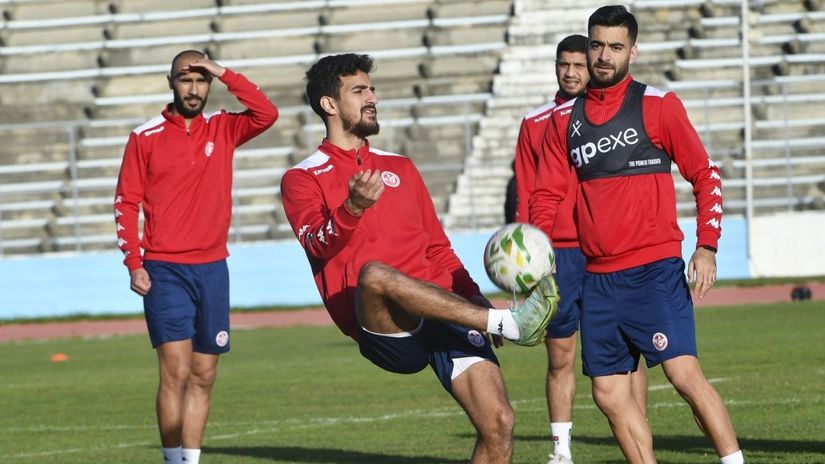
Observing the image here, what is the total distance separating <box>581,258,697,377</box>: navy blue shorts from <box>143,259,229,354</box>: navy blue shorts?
2791mm

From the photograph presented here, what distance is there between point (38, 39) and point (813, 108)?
606 inches

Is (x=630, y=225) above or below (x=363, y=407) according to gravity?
above

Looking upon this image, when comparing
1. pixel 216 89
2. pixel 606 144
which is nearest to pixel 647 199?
pixel 606 144

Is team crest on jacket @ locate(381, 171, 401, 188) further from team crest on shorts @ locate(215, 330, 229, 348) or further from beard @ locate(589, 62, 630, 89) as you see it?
team crest on shorts @ locate(215, 330, 229, 348)

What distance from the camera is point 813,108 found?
2652 cm

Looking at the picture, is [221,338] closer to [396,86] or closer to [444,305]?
[444,305]

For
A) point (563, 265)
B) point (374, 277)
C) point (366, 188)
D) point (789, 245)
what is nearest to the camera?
point (366, 188)

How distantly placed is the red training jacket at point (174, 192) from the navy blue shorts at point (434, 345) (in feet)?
7.50

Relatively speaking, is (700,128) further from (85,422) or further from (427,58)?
(85,422)

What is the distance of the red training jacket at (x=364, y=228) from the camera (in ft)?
23.9

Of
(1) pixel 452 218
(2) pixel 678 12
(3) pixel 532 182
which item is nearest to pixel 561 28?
(2) pixel 678 12

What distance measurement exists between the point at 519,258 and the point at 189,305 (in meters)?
2.90

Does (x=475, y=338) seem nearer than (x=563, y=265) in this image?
Yes

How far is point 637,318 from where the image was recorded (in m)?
7.07
